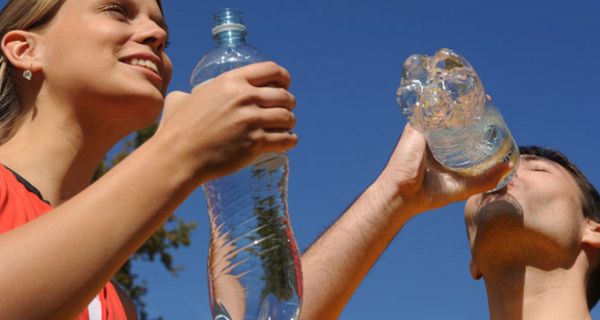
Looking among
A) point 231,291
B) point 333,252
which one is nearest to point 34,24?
point 231,291

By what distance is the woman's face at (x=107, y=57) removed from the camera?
2.63m

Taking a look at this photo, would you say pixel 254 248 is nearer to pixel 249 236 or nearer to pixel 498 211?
pixel 249 236

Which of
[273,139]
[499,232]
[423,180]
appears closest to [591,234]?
[499,232]

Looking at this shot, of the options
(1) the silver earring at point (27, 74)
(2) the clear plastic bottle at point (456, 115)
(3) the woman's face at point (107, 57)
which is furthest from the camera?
(2) the clear plastic bottle at point (456, 115)

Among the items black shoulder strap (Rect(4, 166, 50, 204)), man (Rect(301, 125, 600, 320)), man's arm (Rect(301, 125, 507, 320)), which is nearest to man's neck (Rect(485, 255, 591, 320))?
man (Rect(301, 125, 600, 320))

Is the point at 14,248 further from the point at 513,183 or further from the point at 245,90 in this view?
the point at 513,183

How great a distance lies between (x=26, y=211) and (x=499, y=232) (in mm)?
2705

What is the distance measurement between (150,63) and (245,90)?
98 centimetres

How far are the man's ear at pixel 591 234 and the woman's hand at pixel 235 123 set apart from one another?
3354mm

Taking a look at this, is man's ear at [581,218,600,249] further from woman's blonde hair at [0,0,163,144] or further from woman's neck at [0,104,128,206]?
woman's blonde hair at [0,0,163,144]

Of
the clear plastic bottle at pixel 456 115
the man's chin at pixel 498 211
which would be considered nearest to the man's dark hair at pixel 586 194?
the man's chin at pixel 498 211

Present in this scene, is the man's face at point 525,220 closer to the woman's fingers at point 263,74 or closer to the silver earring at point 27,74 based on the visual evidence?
the silver earring at point 27,74

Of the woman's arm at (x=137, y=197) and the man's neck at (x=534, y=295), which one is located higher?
the woman's arm at (x=137, y=197)

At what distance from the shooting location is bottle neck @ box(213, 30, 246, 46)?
2303mm
